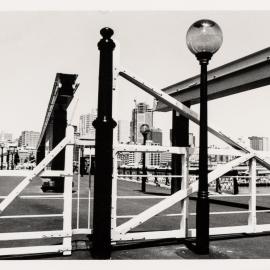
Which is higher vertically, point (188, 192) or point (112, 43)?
point (112, 43)

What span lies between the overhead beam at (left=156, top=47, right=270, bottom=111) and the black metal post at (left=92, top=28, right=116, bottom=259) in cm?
578

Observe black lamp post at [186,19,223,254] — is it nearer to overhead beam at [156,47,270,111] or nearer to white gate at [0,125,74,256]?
white gate at [0,125,74,256]

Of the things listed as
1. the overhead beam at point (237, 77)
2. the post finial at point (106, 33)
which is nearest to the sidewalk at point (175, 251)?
the post finial at point (106, 33)

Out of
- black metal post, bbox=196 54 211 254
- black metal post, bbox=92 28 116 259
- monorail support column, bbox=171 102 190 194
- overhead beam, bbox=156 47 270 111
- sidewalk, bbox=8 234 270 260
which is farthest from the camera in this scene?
monorail support column, bbox=171 102 190 194

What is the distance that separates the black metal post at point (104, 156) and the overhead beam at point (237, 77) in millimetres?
5782

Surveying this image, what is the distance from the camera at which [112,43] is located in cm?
540

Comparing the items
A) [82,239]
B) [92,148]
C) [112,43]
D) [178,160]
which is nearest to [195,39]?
[112,43]

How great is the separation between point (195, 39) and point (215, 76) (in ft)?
20.2

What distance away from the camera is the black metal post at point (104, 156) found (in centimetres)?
516

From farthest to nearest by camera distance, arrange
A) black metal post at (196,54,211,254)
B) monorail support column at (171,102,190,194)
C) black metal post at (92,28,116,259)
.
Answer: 1. monorail support column at (171,102,190,194)
2. black metal post at (196,54,211,254)
3. black metal post at (92,28,116,259)

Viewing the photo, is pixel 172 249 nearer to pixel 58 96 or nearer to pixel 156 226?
pixel 156 226

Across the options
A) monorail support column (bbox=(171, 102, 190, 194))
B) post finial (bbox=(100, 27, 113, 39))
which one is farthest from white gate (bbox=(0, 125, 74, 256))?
monorail support column (bbox=(171, 102, 190, 194))

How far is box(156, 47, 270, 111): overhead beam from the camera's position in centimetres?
995

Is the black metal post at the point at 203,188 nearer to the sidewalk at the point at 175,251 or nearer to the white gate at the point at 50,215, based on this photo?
the sidewalk at the point at 175,251
